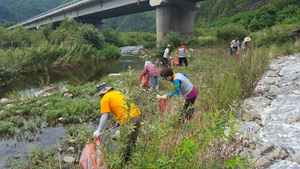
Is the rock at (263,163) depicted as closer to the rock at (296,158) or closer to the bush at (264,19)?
the rock at (296,158)

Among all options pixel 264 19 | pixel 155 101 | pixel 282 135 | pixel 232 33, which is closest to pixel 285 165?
pixel 282 135

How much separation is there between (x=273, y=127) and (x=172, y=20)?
19.3 m

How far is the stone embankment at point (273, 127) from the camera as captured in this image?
229 cm

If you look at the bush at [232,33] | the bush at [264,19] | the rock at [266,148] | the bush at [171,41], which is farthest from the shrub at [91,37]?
the bush at [264,19]

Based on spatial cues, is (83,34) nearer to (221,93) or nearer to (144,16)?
(221,93)

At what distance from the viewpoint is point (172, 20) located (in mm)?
20672

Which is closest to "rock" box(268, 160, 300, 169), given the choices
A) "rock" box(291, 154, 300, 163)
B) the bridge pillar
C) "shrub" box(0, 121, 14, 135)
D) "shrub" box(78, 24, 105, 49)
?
"rock" box(291, 154, 300, 163)

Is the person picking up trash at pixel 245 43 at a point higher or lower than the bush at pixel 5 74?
higher

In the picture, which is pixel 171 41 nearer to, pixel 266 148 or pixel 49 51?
pixel 49 51

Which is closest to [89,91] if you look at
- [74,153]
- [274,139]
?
[74,153]

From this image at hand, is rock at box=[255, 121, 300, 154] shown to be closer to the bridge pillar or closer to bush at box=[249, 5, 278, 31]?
the bridge pillar

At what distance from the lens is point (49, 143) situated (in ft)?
13.7

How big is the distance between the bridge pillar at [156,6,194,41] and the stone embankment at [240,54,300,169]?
16.1 meters

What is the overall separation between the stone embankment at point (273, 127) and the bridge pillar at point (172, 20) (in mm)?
16096
